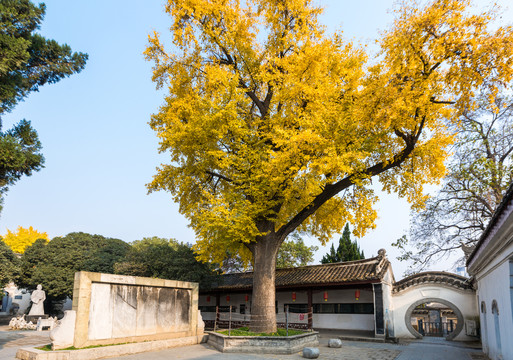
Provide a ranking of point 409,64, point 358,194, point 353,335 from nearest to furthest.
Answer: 1. point 409,64
2. point 358,194
3. point 353,335

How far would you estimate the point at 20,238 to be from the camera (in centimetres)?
3859

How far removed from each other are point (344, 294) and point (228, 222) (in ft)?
30.1

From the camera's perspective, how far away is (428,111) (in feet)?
30.4

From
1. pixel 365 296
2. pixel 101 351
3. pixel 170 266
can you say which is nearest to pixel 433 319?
pixel 365 296

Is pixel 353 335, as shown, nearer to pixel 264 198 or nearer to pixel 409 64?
pixel 264 198

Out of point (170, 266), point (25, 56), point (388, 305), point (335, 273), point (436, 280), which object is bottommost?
point (388, 305)

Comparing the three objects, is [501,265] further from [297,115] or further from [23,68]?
[23,68]

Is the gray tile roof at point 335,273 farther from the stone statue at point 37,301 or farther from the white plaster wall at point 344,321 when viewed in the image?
the stone statue at point 37,301

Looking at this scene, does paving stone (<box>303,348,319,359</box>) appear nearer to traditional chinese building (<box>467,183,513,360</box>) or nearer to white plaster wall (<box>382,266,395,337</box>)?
traditional chinese building (<box>467,183,513,360</box>)

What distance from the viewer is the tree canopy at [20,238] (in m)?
38.0

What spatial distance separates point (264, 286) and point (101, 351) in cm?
532

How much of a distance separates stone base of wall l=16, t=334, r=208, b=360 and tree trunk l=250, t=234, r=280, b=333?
2721 mm

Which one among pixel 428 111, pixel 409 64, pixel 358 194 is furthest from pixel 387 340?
pixel 409 64

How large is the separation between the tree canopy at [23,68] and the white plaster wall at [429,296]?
15.4 m
